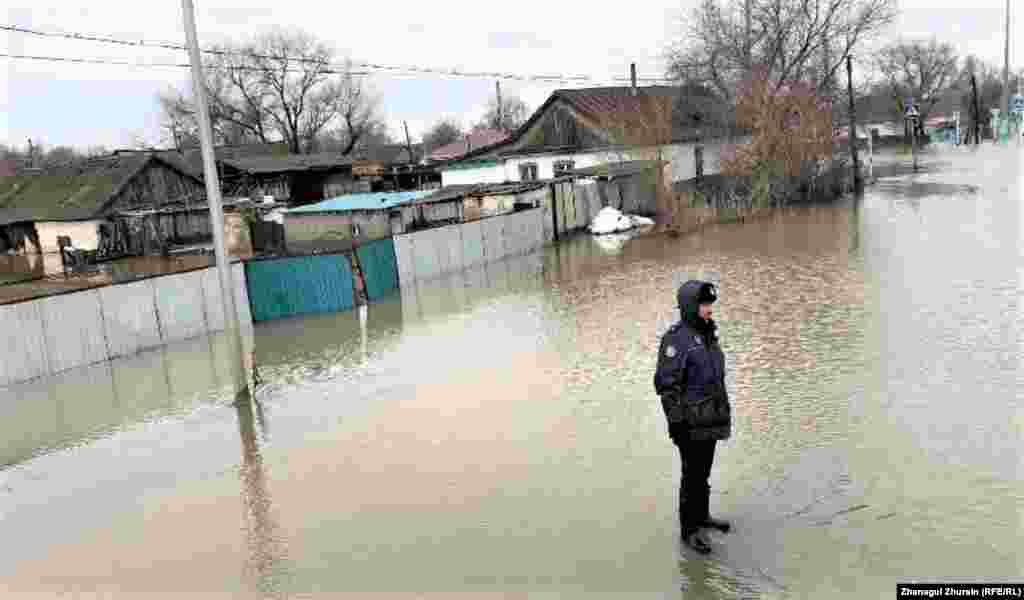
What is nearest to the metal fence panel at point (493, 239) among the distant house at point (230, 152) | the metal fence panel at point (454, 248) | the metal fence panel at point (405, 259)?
the metal fence panel at point (454, 248)

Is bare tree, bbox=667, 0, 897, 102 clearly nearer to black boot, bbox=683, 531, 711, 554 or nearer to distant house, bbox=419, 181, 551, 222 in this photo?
distant house, bbox=419, 181, 551, 222

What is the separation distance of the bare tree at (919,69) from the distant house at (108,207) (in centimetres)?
9444

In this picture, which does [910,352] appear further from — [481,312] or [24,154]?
[24,154]

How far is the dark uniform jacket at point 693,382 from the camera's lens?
18.7 feet

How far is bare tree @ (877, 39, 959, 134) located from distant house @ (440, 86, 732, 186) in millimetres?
71411

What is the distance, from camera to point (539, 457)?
327 inches

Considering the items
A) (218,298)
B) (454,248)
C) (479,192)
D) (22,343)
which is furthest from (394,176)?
(22,343)

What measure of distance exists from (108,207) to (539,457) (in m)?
30.9

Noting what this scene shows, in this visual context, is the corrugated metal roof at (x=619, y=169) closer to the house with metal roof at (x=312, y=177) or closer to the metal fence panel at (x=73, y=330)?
the house with metal roof at (x=312, y=177)

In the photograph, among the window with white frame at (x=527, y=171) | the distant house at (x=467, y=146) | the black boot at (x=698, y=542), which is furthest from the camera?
the distant house at (x=467, y=146)

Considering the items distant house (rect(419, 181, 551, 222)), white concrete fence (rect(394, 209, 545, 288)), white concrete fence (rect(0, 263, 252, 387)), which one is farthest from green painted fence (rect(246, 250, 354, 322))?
distant house (rect(419, 181, 551, 222))

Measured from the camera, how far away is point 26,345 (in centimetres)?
1367

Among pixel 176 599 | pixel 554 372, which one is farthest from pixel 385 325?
pixel 176 599

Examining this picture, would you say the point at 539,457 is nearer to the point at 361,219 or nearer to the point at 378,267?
the point at 378,267
